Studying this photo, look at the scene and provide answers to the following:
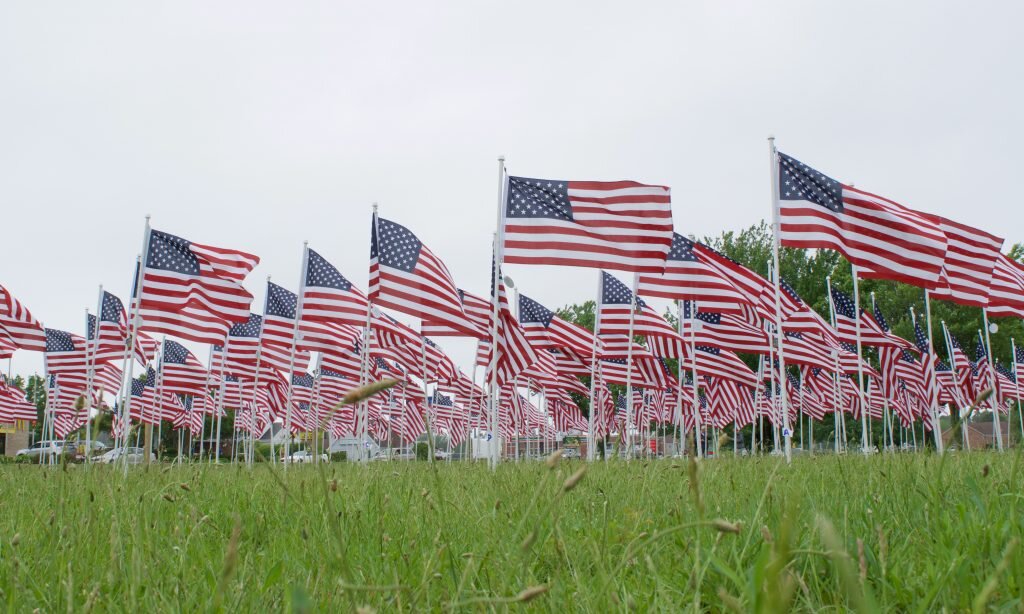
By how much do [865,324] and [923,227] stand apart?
13.8 metres

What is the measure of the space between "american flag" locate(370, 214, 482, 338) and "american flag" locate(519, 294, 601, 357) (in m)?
9.03

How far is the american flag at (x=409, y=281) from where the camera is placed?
15.9 metres

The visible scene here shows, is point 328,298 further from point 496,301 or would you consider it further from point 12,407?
point 12,407

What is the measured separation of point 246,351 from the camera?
2744 centimetres

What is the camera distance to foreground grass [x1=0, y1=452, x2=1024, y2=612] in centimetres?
226

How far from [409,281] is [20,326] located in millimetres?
14716

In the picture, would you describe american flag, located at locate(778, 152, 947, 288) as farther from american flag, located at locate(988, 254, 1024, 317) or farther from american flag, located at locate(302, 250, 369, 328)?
american flag, located at locate(302, 250, 369, 328)

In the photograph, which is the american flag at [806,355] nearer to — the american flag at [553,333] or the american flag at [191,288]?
the american flag at [553,333]

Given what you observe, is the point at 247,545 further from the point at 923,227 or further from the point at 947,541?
the point at 923,227

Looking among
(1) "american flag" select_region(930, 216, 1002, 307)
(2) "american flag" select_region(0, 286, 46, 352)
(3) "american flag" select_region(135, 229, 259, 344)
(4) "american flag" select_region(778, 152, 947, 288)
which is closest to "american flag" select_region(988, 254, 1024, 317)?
(1) "american flag" select_region(930, 216, 1002, 307)

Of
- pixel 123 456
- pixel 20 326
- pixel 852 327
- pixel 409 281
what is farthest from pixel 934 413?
pixel 20 326

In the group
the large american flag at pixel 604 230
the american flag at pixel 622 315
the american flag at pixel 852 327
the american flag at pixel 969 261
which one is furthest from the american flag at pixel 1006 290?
the large american flag at pixel 604 230

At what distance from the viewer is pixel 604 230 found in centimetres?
1410

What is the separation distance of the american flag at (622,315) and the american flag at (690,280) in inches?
160
